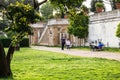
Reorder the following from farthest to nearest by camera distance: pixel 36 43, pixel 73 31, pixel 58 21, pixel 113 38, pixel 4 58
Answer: pixel 36 43
pixel 58 21
pixel 73 31
pixel 113 38
pixel 4 58

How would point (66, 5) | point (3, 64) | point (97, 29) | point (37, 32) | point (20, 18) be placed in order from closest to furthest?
point (20, 18) < point (3, 64) < point (66, 5) < point (97, 29) < point (37, 32)

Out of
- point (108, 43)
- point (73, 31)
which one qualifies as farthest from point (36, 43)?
point (108, 43)

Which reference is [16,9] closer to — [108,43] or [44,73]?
[44,73]

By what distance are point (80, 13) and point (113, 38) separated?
27.4m

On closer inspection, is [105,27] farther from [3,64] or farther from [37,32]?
[3,64]

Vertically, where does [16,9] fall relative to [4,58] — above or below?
above

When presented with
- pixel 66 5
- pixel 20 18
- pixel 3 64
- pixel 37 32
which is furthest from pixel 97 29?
pixel 20 18

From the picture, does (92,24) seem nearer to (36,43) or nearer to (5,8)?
(36,43)

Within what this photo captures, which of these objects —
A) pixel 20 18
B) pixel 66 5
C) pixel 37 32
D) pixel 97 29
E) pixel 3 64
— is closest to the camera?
pixel 20 18

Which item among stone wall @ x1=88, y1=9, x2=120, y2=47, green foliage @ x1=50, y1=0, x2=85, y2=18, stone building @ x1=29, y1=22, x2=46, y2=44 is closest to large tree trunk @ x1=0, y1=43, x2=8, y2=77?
green foliage @ x1=50, y1=0, x2=85, y2=18

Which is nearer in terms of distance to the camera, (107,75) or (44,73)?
(107,75)

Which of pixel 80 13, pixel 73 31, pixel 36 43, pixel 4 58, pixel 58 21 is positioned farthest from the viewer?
pixel 36 43

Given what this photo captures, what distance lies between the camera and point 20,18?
14117mm

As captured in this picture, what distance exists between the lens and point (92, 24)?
50250 mm
